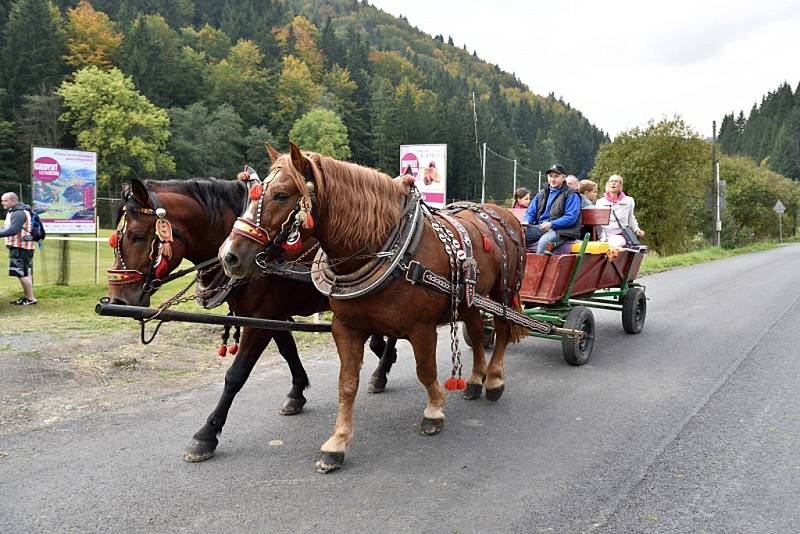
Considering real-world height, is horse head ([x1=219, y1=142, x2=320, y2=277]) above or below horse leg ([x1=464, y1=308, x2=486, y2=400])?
above

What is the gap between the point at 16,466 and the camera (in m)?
3.54

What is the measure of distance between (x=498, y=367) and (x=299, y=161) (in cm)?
265

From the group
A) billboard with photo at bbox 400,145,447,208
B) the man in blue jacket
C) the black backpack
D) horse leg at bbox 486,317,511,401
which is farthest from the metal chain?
the black backpack

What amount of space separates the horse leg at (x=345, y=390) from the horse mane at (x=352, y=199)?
0.59 meters

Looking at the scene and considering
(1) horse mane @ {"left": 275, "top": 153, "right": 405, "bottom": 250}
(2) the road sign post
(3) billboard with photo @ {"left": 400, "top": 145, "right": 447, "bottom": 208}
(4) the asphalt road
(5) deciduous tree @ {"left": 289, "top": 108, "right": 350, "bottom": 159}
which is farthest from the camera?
(5) deciduous tree @ {"left": 289, "top": 108, "right": 350, "bottom": 159}

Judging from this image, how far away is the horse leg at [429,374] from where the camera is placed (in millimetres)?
3754

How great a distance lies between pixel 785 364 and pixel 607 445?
10.8 feet

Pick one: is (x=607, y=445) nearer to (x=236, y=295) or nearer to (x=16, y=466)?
(x=236, y=295)

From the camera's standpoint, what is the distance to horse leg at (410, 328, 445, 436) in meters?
3.75

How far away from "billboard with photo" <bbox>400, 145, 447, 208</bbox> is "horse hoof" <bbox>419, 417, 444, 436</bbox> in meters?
8.04

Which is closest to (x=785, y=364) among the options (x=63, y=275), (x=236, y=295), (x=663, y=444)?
(x=663, y=444)

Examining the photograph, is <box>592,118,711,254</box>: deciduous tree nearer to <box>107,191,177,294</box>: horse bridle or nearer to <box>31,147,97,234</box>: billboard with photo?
<box>31,147,97,234</box>: billboard with photo

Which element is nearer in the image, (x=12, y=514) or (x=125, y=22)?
(x=12, y=514)

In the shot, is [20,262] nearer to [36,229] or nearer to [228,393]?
[36,229]
